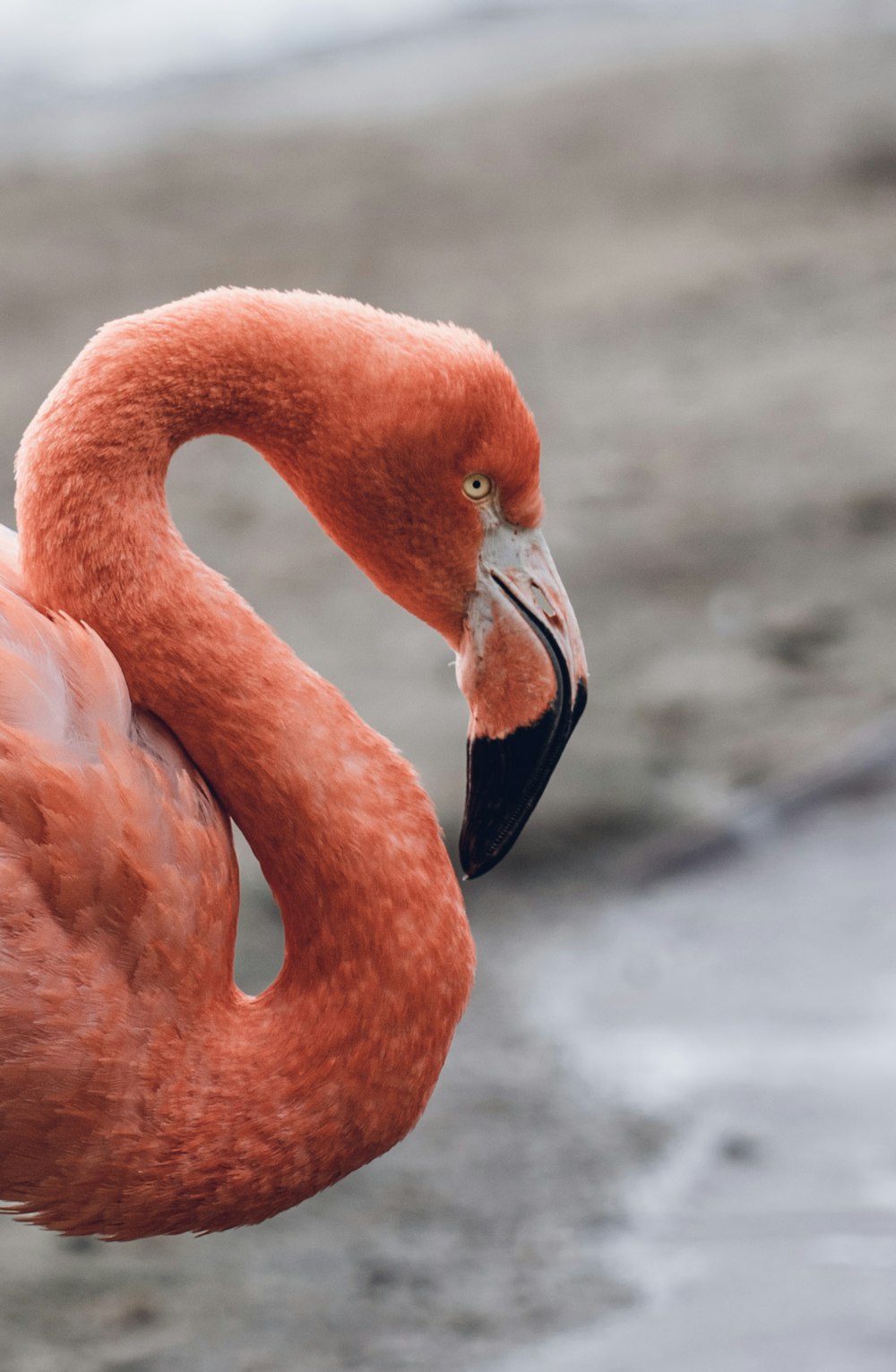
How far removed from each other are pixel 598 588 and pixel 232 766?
3.32 m

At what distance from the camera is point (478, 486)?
6.88 ft

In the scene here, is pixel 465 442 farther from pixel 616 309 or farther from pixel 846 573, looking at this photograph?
pixel 616 309

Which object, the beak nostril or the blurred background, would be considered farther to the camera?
the blurred background

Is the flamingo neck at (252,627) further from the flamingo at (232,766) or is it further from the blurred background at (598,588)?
the blurred background at (598,588)

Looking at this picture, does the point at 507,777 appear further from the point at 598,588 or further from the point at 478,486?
the point at 598,588

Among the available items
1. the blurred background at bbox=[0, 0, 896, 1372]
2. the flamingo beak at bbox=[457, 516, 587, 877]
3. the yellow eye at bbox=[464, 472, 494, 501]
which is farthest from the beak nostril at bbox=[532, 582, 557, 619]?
the blurred background at bbox=[0, 0, 896, 1372]

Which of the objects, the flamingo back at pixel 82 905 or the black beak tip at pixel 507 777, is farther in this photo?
the black beak tip at pixel 507 777

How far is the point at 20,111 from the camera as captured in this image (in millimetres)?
9297

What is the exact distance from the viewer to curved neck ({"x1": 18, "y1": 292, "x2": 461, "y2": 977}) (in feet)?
6.49

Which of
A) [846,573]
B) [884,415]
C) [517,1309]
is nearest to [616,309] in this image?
[884,415]

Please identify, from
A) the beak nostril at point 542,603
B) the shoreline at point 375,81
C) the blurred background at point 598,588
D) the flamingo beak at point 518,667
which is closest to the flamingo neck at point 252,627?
the flamingo beak at point 518,667

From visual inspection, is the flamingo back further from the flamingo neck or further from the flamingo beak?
the flamingo beak

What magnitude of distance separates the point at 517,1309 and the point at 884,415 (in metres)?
4.19

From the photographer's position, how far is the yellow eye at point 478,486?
2.09m
